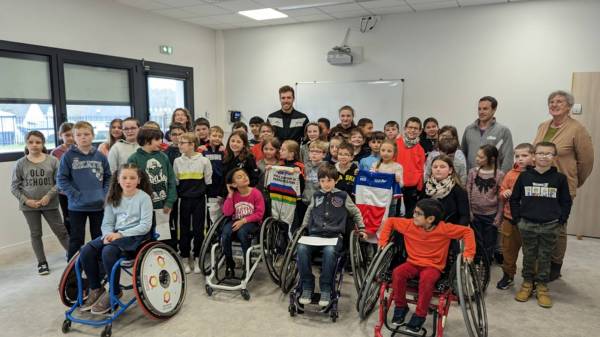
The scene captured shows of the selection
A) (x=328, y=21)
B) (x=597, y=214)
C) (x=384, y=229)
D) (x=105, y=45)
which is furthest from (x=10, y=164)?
(x=597, y=214)

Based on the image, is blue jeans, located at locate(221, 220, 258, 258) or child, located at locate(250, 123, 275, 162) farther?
child, located at locate(250, 123, 275, 162)

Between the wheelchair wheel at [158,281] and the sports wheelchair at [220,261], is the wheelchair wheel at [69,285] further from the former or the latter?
the sports wheelchair at [220,261]

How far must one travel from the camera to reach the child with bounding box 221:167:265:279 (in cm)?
302

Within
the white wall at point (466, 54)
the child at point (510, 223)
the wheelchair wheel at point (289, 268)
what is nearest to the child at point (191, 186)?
the wheelchair wheel at point (289, 268)

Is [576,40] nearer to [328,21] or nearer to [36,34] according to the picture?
[328,21]

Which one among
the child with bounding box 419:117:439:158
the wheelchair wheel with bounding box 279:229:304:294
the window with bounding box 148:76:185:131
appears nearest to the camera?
the wheelchair wheel with bounding box 279:229:304:294

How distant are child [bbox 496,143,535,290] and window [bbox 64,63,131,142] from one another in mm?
4537

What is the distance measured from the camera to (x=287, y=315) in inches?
108

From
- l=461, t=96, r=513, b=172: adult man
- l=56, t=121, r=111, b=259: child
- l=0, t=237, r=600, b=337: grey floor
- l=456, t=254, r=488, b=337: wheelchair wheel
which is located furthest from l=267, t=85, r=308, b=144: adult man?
l=456, t=254, r=488, b=337: wheelchair wheel

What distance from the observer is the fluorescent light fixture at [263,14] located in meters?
5.38

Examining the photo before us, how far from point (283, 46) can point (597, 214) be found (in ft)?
15.2

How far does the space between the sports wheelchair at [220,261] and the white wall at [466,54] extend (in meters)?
3.43

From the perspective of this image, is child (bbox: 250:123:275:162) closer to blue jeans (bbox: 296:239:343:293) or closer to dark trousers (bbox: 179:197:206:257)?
dark trousers (bbox: 179:197:206:257)

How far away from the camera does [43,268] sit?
346 cm
